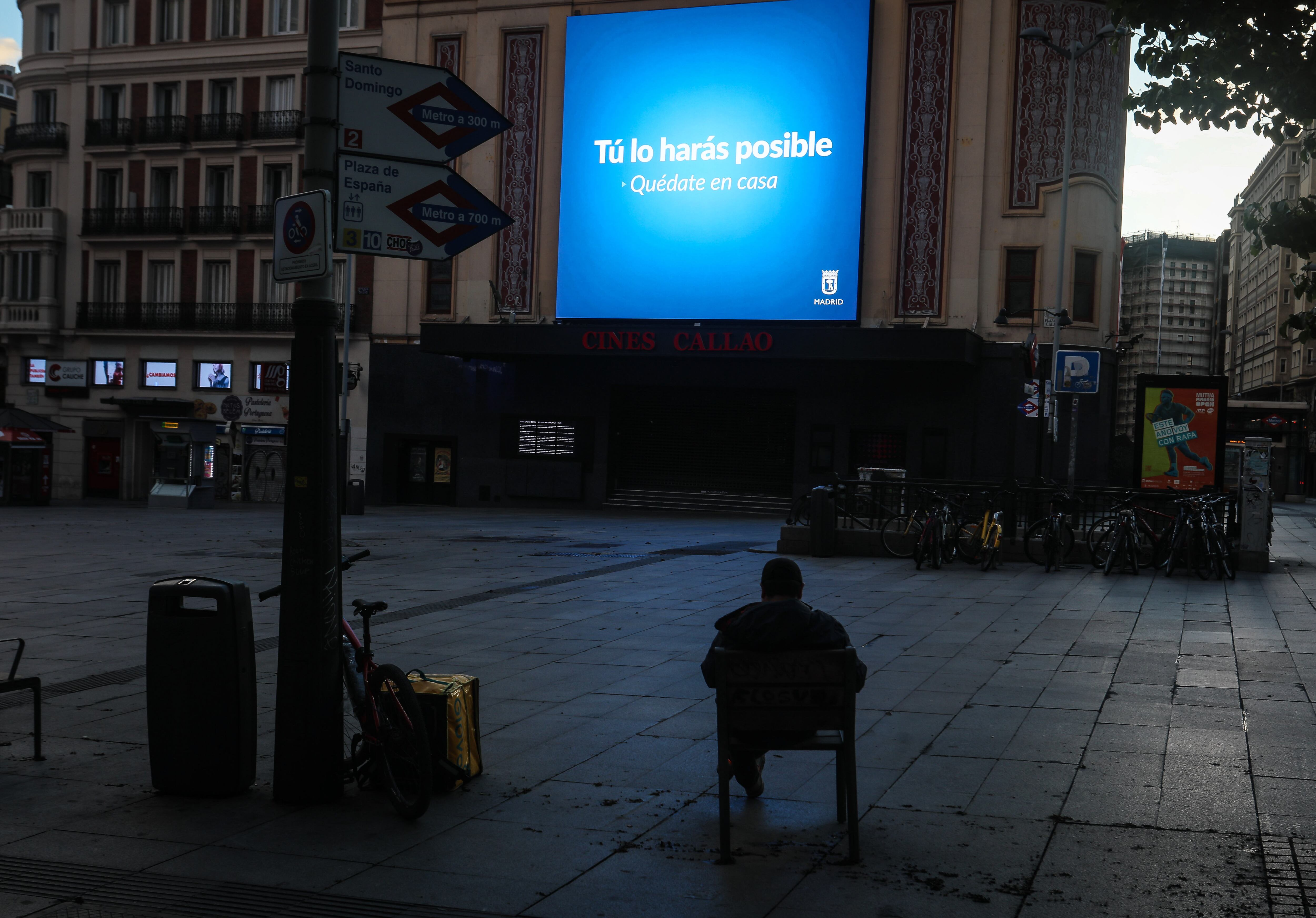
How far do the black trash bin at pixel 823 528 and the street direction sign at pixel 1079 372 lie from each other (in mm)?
4939

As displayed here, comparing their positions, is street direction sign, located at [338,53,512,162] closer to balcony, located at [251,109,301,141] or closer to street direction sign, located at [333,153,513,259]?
street direction sign, located at [333,153,513,259]

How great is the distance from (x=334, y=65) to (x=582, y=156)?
31.1m

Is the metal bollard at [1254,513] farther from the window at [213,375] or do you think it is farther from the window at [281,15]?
the window at [281,15]

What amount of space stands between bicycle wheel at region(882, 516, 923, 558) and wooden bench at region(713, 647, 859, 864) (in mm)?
13754

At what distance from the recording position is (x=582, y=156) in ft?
118

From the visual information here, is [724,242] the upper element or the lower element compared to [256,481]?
upper

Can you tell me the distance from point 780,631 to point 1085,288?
3166cm

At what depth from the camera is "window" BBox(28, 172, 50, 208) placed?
1772 inches

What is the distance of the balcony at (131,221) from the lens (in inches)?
1687

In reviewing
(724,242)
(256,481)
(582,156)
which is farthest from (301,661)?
(256,481)

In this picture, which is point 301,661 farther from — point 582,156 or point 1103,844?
point 582,156

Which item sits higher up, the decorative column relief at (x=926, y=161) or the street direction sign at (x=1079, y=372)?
the decorative column relief at (x=926, y=161)

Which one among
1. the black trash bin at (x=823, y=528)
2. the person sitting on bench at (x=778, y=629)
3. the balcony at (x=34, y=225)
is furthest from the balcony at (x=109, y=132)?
A: the person sitting on bench at (x=778, y=629)

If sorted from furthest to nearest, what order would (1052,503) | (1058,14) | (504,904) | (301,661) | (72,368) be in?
(72,368), (1058,14), (1052,503), (301,661), (504,904)
